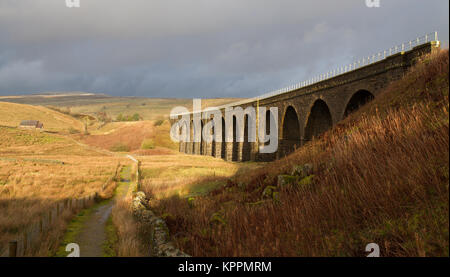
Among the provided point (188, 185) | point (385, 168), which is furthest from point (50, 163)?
point (385, 168)

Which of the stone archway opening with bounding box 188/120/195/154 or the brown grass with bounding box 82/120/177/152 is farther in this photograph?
the brown grass with bounding box 82/120/177/152

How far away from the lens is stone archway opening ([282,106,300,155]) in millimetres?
33875

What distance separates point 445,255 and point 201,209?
7322mm

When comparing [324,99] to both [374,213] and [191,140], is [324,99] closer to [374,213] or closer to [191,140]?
[374,213]

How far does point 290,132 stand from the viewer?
3416 centimetres

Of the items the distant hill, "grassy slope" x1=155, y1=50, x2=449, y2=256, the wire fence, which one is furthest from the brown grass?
"grassy slope" x1=155, y1=50, x2=449, y2=256

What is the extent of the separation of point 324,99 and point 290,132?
980cm

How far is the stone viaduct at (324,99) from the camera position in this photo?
1749 centimetres

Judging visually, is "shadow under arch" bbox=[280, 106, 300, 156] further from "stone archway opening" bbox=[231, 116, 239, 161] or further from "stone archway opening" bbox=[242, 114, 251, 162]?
"stone archway opening" bbox=[231, 116, 239, 161]

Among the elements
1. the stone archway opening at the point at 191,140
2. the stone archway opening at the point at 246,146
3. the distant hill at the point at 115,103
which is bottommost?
the stone archway opening at the point at 246,146

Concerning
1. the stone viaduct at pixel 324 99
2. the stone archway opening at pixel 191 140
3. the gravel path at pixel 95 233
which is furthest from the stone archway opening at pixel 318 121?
the stone archway opening at pixel 191 140

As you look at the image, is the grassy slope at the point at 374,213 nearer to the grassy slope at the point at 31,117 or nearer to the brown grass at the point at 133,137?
the grassy slope at the point at 31,117

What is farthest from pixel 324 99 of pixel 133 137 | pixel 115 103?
pixel 115 103

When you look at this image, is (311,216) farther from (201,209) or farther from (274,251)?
(201,209)
